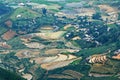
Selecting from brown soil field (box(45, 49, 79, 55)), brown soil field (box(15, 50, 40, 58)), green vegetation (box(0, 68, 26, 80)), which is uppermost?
green vegetation (box(0, 68, 26, 80))

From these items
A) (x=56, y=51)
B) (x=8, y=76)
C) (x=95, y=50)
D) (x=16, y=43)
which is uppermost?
(x=8, y=76)

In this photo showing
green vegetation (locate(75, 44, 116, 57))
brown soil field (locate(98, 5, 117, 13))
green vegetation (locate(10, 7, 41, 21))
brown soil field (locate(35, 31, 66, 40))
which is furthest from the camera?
brown soil field (locate(98, 5, 117, 13))

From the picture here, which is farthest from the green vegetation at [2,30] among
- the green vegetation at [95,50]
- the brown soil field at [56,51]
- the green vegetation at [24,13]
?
the green vegetation at [95,50]

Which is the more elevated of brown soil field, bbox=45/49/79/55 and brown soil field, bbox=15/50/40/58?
brown soil field, bbox=45/49/79/55

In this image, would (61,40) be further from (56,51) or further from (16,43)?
(56,51)

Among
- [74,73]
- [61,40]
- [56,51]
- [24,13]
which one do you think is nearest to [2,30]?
[24,13]

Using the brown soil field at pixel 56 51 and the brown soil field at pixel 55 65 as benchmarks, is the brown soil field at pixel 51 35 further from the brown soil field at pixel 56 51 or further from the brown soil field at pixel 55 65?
the brown soil field at pixel 55 65

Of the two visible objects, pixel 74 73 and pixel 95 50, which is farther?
pixel 95 50

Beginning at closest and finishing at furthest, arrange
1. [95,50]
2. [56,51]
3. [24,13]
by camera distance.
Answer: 1. [95,50]
2. [56,51]
3. [24,13]

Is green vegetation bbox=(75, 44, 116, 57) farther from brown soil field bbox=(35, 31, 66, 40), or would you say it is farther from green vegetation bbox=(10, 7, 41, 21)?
green vegetation bbox=(10, 7, 41, 21)

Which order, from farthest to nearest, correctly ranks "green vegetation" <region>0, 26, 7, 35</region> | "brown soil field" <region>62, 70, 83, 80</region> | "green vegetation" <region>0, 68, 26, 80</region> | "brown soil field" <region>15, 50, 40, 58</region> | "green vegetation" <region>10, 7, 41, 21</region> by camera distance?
"green vegetation" <region>10, 7, 41, 21</region>, "green vegetation" <region>0, 26, 7, 35</region>, "brown soil field" <region>15, 50, 40, 58</region>, "brown soil field" <region>62, 70, 83, 80</region>, "green vegetation" <region>0, 68, 26, 80</region>

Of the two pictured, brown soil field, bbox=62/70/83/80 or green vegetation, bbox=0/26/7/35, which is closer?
brown soil field, bbox=62/70/83/80

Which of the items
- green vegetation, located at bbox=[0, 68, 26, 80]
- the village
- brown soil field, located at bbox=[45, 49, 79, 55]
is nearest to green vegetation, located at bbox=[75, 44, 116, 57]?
the village
